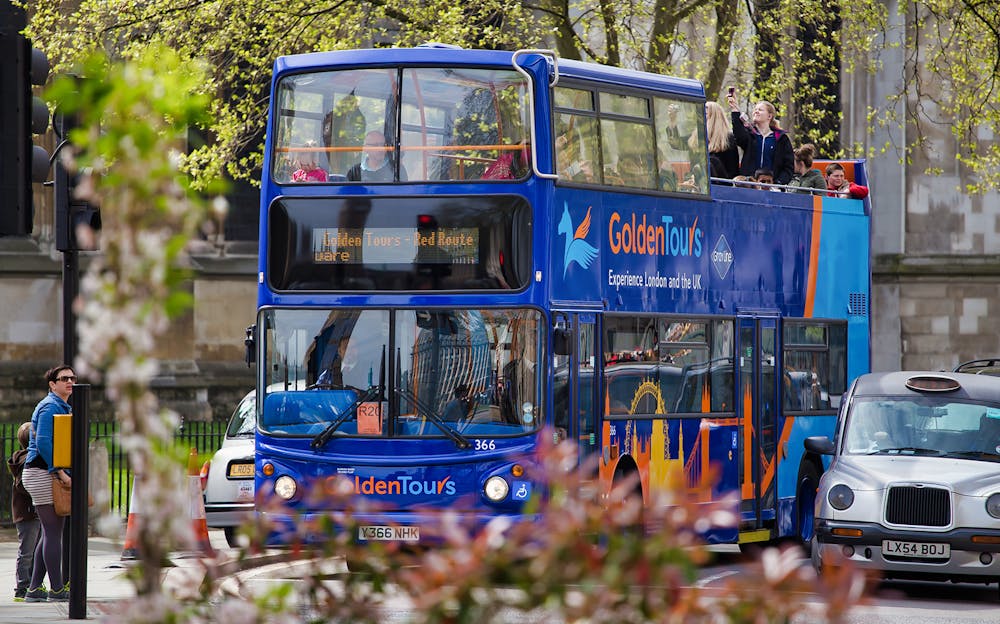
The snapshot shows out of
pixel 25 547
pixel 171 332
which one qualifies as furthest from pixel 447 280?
pixel 171 332

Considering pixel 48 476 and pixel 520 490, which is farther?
pixel 520 490

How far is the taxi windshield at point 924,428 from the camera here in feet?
45.0

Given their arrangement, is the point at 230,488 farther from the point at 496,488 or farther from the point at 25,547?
the point at 496,488

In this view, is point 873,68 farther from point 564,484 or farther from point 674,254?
point 564,484

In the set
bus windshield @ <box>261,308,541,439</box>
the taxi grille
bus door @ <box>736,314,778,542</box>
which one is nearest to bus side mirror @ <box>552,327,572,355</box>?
bus windshield @ <box>261,308,541,439</box>

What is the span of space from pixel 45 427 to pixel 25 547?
3.43 ft

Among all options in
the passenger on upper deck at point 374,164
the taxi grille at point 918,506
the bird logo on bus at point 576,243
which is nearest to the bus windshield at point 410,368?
the bird logo on bus at point 576,243

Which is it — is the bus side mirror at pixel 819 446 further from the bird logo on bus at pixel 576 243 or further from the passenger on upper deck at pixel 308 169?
the passenger on upper deck at pixel 308 169

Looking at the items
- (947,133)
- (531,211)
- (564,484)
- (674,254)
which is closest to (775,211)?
(674,254)

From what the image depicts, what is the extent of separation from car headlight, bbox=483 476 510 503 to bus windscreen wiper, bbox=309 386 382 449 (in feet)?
3.41

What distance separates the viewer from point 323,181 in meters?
13.4

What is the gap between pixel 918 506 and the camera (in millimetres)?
12977

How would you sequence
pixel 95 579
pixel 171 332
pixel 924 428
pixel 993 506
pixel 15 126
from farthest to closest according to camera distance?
pixel 171 332, pixel 95 579, pixel 924 428, pixel 993 506, pixel 15 126

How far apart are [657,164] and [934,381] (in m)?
2.77
